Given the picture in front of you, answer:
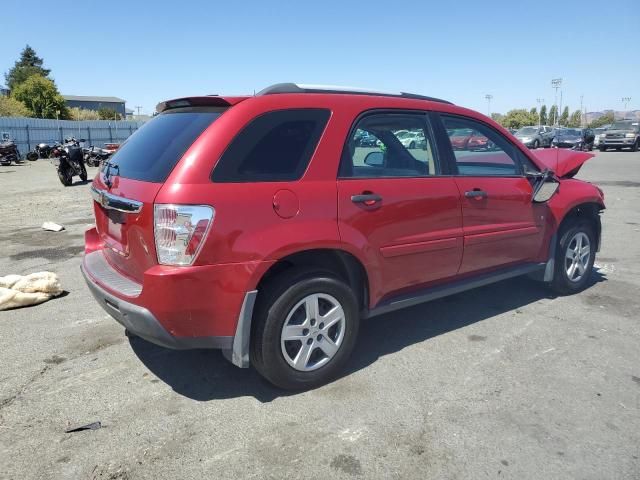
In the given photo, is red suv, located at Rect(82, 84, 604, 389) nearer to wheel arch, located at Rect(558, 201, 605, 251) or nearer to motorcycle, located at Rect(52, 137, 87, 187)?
wheel arch, located at Rect(558, 201, 605, 251)

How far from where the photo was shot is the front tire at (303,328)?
117 inches

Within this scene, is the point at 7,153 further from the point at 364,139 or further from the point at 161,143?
the point at 364,139

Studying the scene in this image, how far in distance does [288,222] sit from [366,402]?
119 centimetres

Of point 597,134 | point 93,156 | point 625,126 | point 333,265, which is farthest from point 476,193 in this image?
point 597,134

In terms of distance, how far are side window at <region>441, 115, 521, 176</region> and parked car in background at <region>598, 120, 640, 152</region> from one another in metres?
31.5

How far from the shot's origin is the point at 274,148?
3000 millimetres

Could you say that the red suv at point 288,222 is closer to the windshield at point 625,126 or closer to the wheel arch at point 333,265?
the wheel arch at point 333,265

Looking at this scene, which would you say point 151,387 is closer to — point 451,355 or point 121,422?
point 121,422

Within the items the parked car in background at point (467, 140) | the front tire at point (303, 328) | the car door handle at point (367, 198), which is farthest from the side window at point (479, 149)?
the front tire at point (303, 328)

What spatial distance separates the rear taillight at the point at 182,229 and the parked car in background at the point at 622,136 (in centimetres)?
3426

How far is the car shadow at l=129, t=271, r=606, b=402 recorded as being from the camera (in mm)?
3250

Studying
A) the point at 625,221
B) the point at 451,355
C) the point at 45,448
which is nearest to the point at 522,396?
the point at 451,355

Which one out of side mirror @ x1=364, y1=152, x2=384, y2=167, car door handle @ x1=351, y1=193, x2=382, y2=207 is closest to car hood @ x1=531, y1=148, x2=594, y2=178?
side mirror @ x1=364, y1=152, x2=384, y2=167

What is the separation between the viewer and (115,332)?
4.11 meters
